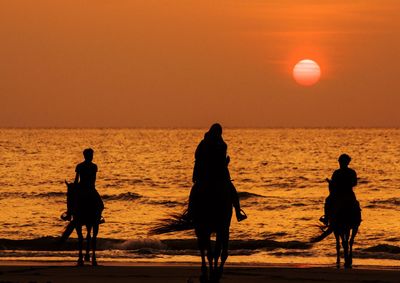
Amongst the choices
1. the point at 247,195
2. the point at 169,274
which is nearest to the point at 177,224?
the point at 169,274

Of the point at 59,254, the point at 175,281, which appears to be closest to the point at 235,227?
the point at 59,254

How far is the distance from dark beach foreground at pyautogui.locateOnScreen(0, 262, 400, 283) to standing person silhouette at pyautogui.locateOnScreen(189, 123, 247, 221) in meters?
1.76

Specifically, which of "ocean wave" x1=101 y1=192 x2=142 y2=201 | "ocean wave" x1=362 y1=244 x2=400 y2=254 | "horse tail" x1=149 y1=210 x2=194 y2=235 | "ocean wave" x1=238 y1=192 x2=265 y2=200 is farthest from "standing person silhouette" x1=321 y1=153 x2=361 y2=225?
"ocean wave" x1=238 y1=192 x2=265 y2=200

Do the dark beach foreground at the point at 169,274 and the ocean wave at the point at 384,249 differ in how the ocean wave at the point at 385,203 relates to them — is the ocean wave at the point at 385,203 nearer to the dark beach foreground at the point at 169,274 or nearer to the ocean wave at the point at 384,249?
the ocean wave at the point at 384,249

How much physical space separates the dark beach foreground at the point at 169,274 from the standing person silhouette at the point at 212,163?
176 centimetres

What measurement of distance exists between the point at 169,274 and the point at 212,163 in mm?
3308

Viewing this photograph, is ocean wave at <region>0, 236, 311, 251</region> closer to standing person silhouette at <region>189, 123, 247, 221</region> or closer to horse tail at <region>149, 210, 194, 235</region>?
horse tail at <region>149, 210, 194, 235</region>

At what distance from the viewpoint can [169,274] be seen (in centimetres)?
1722

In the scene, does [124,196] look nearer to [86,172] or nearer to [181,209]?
[181,209]

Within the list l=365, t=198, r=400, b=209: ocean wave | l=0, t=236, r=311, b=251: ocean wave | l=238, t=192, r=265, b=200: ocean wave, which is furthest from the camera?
l=238, t=192, r=265, b=200: ocean wave

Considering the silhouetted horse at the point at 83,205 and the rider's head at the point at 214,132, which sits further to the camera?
the silhouetted horse at the point at 83,205

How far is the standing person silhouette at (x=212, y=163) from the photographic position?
14.6m

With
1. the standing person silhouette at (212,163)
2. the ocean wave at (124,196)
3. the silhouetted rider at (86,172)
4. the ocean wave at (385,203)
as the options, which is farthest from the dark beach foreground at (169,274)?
the ocean wave at (124,196)

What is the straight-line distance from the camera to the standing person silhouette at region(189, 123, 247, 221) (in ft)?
47.9
